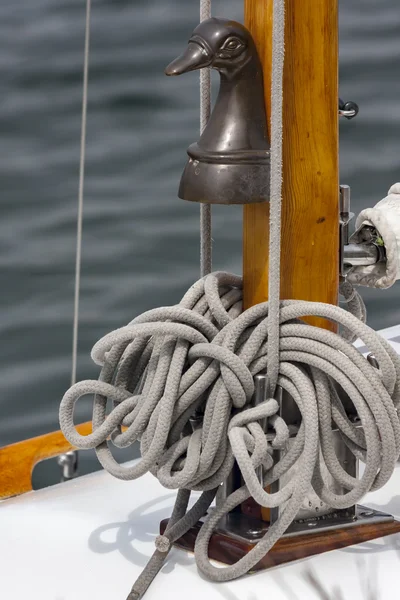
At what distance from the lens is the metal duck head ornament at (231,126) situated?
1489 millimetres

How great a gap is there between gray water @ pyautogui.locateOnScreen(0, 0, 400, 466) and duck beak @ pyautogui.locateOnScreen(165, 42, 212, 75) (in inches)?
81.2

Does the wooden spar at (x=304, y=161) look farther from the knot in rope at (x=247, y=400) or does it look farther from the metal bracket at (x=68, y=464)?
the metal bracket at (x=68, y=464)

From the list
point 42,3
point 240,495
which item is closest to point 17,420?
point 240,495

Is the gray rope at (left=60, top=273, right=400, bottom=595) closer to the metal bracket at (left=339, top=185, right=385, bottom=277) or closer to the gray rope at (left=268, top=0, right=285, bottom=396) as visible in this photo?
the gray rope at (left=268, top=0, right=285, bottom=396)

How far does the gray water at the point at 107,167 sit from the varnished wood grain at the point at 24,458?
4.71 ft

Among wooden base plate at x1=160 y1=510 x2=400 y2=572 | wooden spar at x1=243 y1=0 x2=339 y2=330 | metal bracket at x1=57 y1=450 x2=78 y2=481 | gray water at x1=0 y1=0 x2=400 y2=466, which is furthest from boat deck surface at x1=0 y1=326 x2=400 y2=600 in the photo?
gray water at x1=0 y1=0 x2=400 y2=466

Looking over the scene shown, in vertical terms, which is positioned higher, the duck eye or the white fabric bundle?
the duck eye

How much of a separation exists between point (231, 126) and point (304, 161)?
0.34 feet

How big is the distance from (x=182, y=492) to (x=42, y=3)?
13.6 ft

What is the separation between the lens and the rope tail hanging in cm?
146

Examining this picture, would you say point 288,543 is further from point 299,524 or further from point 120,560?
point 120,560

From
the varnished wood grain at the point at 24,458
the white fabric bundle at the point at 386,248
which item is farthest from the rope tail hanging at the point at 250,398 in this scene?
the varnished wood grain at the point at 24,458

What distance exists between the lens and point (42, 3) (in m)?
5.39

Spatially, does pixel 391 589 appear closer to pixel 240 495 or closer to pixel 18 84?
pixel 240 495
